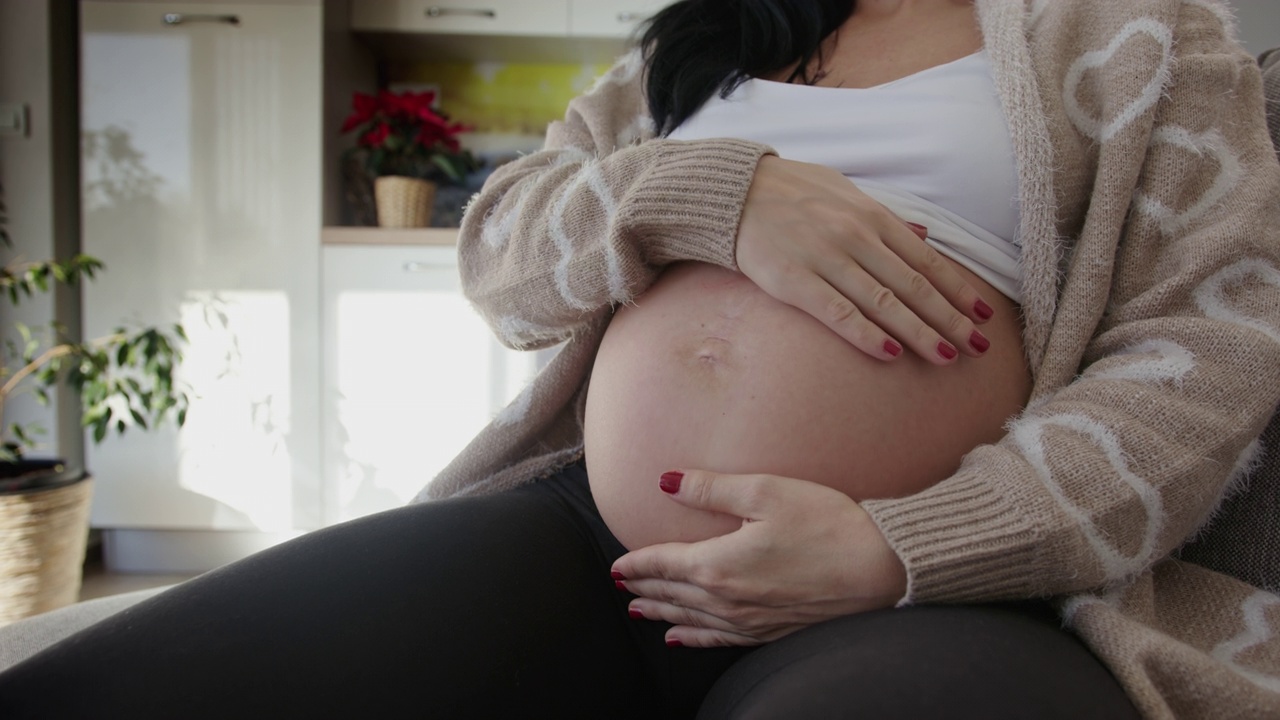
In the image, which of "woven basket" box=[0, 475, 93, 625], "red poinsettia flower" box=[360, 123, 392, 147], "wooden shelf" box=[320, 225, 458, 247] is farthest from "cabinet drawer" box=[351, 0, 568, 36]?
"woven basket" box=[0, 475, 93, 625]

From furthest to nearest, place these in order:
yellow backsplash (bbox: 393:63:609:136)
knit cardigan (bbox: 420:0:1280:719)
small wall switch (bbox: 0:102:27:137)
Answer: yellow backsplash (bbox: 393:63:609:136) → small wall switch (bbox: 0:102:27:137) → knit cardigan (bbox: 420:0:1280:719)

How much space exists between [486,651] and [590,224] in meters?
0.33

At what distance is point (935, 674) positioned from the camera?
376 mm

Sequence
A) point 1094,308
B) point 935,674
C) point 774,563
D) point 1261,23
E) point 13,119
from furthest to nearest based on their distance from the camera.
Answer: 1. point 13,119
2. point 1261,23
3. point 1094,308
4. point 774,563
5. point 935,674

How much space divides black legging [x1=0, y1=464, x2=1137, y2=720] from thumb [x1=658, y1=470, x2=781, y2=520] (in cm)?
8

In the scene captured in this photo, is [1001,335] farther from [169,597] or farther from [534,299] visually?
[169,597]

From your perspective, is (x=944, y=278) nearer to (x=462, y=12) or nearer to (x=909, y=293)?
(x=909, y=293)

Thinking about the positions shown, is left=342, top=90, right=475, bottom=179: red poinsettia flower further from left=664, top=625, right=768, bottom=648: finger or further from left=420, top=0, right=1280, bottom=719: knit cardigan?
left=664, top=625, right=768, bottom=648: finger

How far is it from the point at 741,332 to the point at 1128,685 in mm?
320

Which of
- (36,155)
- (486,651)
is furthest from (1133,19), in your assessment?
(36,155)

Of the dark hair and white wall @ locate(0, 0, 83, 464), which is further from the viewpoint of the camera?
white wall @ locate(0, 0, 83, 464)

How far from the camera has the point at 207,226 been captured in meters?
2.15

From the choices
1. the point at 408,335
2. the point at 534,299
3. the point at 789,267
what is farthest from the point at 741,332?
the point at 408,335

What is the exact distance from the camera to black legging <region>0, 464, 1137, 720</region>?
39 centimetres
